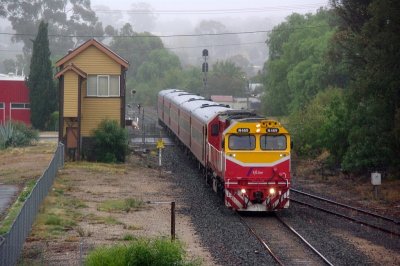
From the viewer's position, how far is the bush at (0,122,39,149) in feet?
172

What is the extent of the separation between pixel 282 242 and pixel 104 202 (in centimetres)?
920

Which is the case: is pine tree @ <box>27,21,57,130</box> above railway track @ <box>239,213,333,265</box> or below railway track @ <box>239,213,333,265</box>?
above

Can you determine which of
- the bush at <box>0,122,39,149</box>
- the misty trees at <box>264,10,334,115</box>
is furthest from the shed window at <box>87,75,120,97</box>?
the misty trees at <box>264,10,334,115</box>

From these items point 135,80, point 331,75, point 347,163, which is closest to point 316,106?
→ point 347,163

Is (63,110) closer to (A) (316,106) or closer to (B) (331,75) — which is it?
(A) (316,106)

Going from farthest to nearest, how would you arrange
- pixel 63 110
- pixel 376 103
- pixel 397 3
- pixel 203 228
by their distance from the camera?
pixel 63 110 → pixel 376 103 → pixel 397 3 → pixel 203 228

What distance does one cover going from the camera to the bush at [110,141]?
1699 inches

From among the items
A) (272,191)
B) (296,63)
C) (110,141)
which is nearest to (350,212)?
(272,191)

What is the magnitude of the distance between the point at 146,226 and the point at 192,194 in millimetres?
7685

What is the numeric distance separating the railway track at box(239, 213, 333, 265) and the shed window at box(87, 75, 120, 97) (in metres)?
19.1

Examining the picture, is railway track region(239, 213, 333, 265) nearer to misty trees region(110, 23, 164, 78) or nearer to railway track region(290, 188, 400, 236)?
railway track region(290, 188, 400, 236)

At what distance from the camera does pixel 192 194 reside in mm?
32219

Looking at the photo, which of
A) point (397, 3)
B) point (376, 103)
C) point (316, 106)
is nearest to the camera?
point (397, 3)

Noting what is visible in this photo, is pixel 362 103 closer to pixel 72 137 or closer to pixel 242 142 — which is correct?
pixel 242 142
